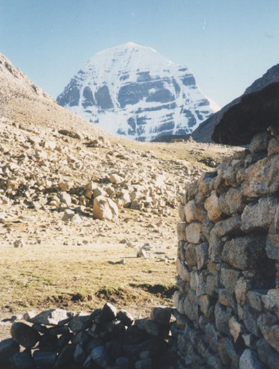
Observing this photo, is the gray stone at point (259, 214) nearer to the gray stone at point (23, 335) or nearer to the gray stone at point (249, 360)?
the gray stone at point (249, 360)

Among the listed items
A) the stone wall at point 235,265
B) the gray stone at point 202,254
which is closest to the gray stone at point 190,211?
the stone wall at point 235,265

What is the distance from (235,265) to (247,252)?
0.31m

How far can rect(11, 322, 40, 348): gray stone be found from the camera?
227 inches

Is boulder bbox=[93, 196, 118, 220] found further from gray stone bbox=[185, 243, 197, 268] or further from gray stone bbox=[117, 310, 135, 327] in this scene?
gray stone bbox=[185, 243, 197, 268]

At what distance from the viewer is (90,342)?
5.68 meters

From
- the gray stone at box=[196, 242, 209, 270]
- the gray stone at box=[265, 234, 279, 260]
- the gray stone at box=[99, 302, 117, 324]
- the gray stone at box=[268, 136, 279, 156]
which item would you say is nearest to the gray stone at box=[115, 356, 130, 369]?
the gray stone at box=[99, 302, 117, 324]

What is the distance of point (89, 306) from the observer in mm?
7496

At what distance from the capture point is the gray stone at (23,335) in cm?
577

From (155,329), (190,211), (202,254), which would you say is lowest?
(155,329)

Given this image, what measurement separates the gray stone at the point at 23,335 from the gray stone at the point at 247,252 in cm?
366

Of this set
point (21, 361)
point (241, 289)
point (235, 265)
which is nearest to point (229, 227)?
point (235, 265)

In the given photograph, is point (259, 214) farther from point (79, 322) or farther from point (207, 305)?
point (79, 322)

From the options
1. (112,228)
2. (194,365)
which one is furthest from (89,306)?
(112,228)

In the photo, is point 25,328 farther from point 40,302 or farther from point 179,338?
point 179,338
